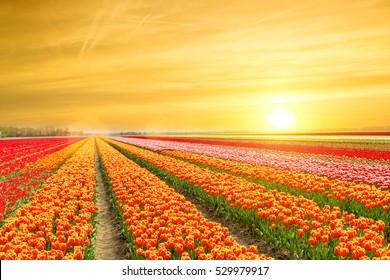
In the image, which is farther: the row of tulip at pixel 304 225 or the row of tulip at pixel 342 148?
the row of tulip at pixel 342 148

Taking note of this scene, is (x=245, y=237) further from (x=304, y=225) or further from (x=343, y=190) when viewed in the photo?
(x=343, y=190)

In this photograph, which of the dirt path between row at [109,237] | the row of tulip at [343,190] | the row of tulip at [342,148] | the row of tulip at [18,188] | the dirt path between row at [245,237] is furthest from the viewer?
the row of tulip at [342,148]

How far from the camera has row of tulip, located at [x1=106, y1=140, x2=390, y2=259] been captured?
288 inches

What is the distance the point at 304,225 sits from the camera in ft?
28.1

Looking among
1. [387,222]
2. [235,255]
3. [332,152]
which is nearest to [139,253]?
[235,255]

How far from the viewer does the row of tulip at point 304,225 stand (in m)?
7.31

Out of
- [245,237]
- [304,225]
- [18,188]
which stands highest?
[18,188]

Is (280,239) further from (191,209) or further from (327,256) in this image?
(191,209)

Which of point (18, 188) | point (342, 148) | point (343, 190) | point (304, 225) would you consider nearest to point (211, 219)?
point (343, 190)

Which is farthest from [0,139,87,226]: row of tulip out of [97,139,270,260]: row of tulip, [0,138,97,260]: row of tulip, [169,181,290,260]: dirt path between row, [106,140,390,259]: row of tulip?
[106,140,390,259]: row of tulip

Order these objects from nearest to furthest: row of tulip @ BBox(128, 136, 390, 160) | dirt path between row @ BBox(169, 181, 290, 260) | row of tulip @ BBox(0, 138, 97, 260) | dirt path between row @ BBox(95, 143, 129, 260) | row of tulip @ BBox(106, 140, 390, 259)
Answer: row of tulip @ BBox(0, 138, 97, 260)
row of tulip @ BBox(106, 140, 390, 259)
dirt path between row @ BBox(169, 181, 290, 260)
dirt path between row @ BBox(95, 143, 129, 260)
row of tulip @ BBox(128, 136, 390, 160)

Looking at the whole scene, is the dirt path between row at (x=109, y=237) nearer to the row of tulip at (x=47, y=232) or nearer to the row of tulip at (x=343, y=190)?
the row of tulip at (x=47, y=232)

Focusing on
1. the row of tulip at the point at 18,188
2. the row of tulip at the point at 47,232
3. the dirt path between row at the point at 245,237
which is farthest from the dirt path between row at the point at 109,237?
the dirt path between row at the point at 245,237

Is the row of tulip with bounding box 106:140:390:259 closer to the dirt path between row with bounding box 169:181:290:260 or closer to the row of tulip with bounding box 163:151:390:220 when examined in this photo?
the dirt path between row with bounding box 169:181:290:260
